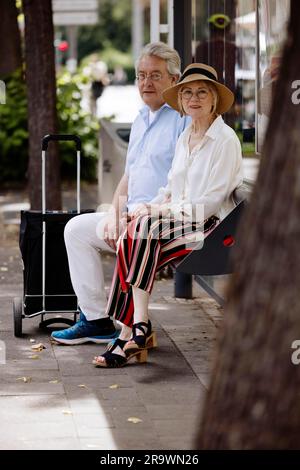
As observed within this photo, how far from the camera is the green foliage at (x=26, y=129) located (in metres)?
16.4

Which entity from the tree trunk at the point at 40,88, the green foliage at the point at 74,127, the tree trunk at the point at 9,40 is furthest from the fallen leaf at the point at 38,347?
the green foliage at the point at 74,127

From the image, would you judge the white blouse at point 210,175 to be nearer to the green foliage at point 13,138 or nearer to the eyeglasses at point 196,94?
the eyeglasses at point 196,94

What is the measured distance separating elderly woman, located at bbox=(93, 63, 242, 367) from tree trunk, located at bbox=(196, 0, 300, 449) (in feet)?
9.82

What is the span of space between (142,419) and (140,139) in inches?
89.1

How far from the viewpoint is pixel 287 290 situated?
2.99 meters

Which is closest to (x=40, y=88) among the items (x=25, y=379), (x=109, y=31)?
(x=25, y=379)

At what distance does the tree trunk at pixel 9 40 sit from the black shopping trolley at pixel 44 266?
24.9 feet

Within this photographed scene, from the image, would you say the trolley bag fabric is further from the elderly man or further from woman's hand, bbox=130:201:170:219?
woman's hand, bbox=130:201:170:219

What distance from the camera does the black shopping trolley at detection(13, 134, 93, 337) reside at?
683cm

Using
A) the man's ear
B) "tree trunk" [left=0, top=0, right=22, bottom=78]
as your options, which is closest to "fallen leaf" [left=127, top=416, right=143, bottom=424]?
the man's ear

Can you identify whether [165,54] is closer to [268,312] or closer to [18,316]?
[18,316]

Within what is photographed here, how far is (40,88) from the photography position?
1094 cm

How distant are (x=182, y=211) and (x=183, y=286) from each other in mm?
2163

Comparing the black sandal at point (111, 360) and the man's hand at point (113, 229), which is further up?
the man's hand at point (113, 229)
